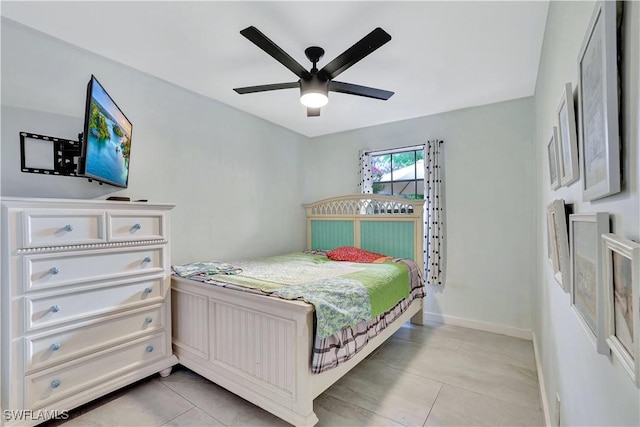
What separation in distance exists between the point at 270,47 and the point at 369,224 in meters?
2.54

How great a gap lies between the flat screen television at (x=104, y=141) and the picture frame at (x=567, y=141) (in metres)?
2.29

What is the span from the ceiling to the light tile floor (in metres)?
2.55

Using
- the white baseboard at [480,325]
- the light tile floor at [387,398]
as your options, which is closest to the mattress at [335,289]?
the light tile floor at [387,398]

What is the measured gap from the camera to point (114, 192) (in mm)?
2451

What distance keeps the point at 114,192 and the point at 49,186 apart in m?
0.41

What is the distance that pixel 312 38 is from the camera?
2088mm

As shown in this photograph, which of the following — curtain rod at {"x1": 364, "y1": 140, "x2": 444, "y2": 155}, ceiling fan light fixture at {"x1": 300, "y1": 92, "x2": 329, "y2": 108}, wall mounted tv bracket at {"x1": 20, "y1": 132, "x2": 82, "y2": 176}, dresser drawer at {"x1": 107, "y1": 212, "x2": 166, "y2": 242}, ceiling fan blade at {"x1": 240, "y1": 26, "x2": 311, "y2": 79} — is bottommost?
dresser drawer at {"x1": 107, "y1": 212, "x2": 166, "y2": 242}

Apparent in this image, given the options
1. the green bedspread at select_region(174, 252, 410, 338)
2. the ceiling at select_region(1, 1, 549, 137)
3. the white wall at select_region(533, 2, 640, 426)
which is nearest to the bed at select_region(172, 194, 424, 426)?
the green bedspread at select_region(174, 252, 410, 338)

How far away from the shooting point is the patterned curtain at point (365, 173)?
4090 millimetres

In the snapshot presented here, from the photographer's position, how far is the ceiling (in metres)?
1.82

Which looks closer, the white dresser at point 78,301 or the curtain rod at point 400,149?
the white dresser at point 78,301

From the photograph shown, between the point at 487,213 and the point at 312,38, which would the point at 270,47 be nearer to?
the point at 312,38

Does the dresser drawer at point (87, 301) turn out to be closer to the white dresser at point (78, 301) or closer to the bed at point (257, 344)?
the white dresser at point (78, 301)

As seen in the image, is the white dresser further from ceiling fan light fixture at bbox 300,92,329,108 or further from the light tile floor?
ceiling fan light fixture at bbox 300,92,329,108
